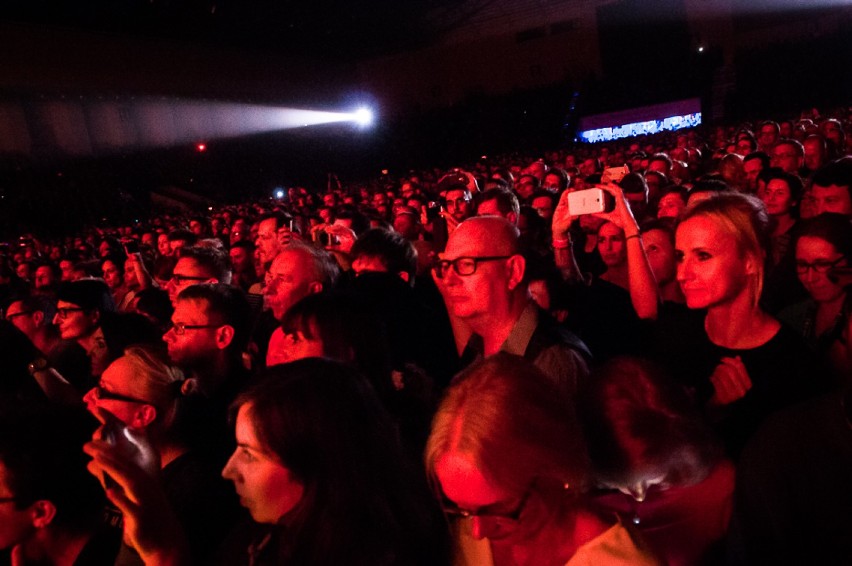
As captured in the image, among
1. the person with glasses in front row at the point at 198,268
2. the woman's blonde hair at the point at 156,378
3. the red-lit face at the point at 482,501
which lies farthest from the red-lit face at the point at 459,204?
the red-lit face at the point at 482,501

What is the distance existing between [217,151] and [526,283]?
25394 mm

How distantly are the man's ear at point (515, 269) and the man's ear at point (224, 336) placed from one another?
1.22 m

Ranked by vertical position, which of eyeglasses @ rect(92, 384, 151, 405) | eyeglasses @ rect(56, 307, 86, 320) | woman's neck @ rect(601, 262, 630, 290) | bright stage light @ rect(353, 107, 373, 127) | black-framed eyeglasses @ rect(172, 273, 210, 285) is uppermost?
bright stage light @ rect(353, 107, 373, 127)

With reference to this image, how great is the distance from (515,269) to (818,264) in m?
1.21

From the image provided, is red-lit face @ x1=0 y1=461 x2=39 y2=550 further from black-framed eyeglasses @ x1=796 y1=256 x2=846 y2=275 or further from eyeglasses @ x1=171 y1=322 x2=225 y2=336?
black-framed eyeglasses @ x1=796 y1=256 x2=846 y2=275

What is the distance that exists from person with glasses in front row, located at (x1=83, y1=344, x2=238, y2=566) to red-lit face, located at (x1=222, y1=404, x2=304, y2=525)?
40 cm

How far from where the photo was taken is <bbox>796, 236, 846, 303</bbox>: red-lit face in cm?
280

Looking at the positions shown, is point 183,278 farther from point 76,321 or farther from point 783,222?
point 783,222

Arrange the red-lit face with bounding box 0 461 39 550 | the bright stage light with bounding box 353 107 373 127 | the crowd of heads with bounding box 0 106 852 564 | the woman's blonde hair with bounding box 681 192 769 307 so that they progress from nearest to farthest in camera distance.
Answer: the crowd of heads with bounding box 0 106 852 564
the red-lit face with bounding box 0 461 39 550
the woman's blonde hair with bounding box 681 192 769 307
the bright stage light with bounding box 353 107 373 127

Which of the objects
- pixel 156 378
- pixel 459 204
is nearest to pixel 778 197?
pixel 459 204

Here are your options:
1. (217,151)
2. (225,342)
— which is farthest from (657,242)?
(217,151)

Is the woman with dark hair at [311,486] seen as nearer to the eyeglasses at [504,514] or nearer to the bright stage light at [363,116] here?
the eyeglasses at [504,514]

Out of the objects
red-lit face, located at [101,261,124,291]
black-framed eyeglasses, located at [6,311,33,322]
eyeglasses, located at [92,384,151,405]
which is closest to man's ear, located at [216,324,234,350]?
eyeglasses, located at [92,384,151,405]

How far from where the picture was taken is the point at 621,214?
3.19 meters
